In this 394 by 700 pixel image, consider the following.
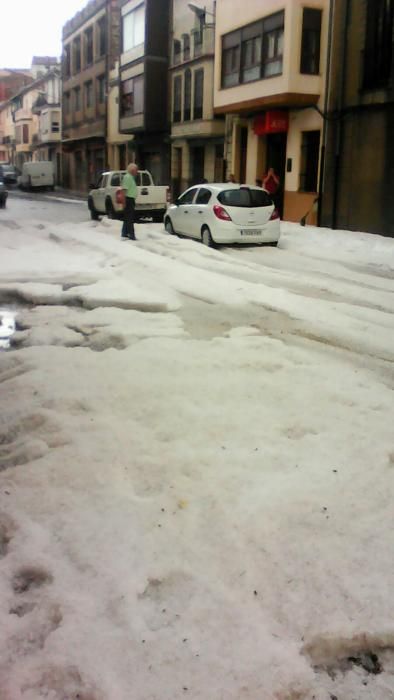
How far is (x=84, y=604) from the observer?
118 inches

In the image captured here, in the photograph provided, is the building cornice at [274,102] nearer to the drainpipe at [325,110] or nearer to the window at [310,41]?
the drainpipe at [325,110]

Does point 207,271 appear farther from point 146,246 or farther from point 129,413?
point 129,413

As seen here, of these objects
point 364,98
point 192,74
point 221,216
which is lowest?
point 221,216

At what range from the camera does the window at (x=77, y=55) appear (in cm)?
5470

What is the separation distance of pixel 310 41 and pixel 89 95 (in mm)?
33914

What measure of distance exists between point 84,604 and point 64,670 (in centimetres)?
39

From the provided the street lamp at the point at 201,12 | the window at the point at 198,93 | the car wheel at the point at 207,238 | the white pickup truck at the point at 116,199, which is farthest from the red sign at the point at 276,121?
the street lamp at the point at 201,12

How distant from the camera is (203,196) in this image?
54.4 feet

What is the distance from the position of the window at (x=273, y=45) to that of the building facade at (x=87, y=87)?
25.9 metres

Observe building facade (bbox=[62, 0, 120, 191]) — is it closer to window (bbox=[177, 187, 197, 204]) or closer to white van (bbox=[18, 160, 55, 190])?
white van (bbox=[18, 160, 55, 190])

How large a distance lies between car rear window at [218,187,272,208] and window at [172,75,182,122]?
2130cm

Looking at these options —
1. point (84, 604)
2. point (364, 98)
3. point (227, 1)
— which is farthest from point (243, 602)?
point (227, 1)

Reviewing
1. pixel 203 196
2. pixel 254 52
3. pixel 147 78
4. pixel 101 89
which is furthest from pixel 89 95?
pixel 203 196

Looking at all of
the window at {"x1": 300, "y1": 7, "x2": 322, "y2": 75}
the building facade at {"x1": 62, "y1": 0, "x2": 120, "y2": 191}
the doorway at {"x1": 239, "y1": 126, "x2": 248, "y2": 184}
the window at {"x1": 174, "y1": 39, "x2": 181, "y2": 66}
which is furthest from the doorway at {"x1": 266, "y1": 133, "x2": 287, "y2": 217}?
the building facade at {"x1": 62, "y1": 0, "x2": 120, "y2": 191}
